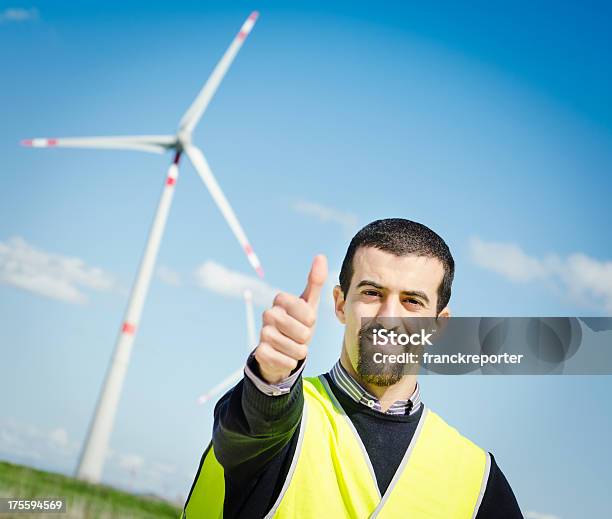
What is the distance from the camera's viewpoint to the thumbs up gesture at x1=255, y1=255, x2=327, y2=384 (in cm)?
308

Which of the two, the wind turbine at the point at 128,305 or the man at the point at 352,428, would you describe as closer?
the man at the point at 352,428

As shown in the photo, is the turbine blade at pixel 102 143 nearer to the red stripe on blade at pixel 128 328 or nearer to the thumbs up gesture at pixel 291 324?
the red stripe on blade at pixel 128 328

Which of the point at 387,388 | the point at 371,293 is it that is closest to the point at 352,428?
the point at 387,388

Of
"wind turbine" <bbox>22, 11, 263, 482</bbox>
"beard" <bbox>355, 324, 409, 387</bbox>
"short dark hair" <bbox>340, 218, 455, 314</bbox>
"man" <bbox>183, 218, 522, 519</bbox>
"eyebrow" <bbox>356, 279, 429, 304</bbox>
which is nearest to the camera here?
"man" <bbox>183, 218, 522, 519</bbox>

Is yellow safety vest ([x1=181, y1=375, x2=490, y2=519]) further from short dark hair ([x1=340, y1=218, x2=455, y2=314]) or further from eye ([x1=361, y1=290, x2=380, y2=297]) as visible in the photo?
short dark hair ([x1=340, y1=218, x2=455, y2=314])

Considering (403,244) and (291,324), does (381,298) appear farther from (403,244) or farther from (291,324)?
(291,324)

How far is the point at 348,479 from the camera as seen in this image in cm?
399

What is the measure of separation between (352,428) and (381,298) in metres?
0.86

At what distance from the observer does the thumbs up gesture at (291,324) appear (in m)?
3.08

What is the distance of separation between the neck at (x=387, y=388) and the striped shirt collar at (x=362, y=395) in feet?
0.08

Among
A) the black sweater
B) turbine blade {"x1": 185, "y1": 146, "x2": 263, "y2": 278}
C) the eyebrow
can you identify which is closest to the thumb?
the black sweater

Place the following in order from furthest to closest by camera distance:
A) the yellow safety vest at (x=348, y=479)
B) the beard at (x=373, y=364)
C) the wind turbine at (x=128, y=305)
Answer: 1. the wind turbine at (x=128, y=305)
2. the beard at (x=373, y=364)
3. the yellow safety vest at (x=348, y=479)

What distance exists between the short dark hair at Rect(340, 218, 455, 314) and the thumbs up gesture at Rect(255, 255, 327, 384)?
4.80 ft

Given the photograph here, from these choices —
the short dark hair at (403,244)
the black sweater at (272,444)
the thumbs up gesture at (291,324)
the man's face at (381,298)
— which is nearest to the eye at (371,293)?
Result: the man's face at (381,298)
